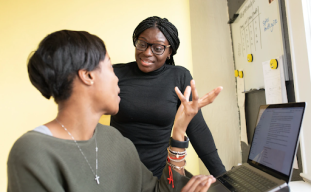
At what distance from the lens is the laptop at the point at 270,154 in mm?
589

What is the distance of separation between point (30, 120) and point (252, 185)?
145cm

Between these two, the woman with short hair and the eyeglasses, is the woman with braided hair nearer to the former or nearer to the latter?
the eyeglasses

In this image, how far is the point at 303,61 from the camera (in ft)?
2.80

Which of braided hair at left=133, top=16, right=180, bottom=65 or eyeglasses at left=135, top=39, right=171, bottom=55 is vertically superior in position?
braided hair at left=133, top=16, right=180, bottom=65

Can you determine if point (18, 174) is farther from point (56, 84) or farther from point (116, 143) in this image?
point (116, 143)

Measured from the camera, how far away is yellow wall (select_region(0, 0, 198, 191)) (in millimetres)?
1421

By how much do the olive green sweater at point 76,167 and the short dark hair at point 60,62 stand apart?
14 cm

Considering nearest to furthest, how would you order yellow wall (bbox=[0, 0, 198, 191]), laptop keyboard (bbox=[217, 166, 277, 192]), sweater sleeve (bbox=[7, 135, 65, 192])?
sweater sleeve (bbox=[7, 135, 65, 192]) < laptop keyboard (bbox=[217, 166, 277, 192]) < yellow wall (bbox=[0, 0, 198, 191])

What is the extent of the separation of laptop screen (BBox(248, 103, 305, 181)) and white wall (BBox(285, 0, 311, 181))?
25cm

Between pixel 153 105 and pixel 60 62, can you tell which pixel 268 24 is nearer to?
pixel 153 105

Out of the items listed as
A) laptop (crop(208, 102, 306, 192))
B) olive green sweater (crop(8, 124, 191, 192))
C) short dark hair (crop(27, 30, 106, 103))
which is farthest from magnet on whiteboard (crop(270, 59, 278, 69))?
short dark hair (crop(27, 30, 106, 103))

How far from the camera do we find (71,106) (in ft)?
2.06

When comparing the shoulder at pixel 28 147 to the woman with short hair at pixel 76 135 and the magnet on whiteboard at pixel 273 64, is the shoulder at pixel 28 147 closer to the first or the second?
the woman with short hair at pixel 76 135

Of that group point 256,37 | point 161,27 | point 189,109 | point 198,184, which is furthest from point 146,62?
point 256,37
